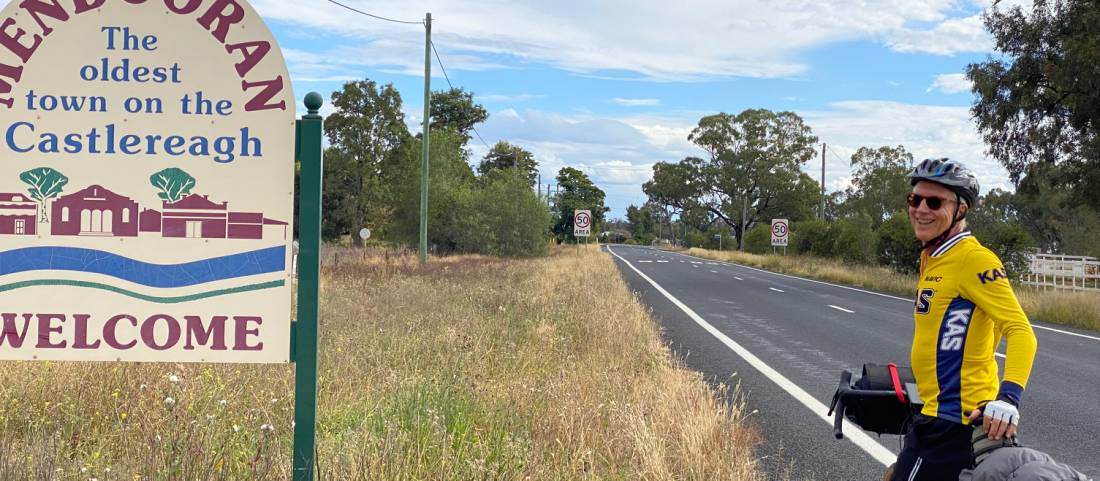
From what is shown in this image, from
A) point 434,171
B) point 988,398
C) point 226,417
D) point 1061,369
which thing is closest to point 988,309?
point 988,398

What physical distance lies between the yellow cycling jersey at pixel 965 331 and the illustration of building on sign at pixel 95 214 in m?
3.05

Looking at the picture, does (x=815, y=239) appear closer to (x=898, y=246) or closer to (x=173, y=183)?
(x=898, y=246)

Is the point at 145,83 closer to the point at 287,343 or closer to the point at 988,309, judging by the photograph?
the point at 287,343

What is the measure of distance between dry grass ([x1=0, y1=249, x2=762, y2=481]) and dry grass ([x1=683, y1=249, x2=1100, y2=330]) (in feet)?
41.6

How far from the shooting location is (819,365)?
32.4ft

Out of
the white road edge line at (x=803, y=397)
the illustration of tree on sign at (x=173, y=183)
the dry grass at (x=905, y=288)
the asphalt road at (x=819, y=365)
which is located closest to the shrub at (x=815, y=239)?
the dry grass at (x=905, y=288)

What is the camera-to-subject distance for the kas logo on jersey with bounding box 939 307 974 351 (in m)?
2.72

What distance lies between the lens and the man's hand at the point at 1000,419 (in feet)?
7.96

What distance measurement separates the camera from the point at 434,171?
135ft

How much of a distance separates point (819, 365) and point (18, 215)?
27.9 ft

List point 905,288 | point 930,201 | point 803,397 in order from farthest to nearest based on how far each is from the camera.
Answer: point 905,288, point 803,397, point 930,201

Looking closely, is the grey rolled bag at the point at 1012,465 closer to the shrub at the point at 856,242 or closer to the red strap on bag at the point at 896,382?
the red strap on bag at the point at 896,382

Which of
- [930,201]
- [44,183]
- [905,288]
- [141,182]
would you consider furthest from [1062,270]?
[44,183]

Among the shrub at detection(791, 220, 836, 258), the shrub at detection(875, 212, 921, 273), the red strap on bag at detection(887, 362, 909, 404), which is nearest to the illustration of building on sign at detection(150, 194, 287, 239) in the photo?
the red strap on bag at detection(887, 362, 909, 404)
